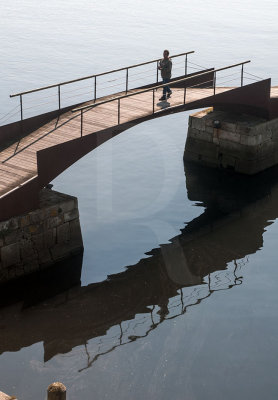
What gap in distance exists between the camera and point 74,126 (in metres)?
26.6

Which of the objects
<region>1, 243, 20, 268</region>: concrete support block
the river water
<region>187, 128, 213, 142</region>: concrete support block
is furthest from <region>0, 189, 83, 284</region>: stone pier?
<region>187, 128, 213, 142</region>: concrete support block

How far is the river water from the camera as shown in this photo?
1984 cm

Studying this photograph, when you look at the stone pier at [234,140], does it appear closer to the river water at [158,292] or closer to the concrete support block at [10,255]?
the river water at [158,292]

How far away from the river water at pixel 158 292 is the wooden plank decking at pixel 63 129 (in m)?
4.09

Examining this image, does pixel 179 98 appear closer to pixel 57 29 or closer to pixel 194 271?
pixel 194 271

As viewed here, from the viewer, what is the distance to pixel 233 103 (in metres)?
31.3

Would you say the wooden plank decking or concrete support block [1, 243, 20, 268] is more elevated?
the wooden plank decking

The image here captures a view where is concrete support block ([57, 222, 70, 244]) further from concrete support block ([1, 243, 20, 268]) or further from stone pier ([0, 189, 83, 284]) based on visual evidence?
concrete support block ([1, 243, 20, 268])

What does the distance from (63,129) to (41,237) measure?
14.5ft

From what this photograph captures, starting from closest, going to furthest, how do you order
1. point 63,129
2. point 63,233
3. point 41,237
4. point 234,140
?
point 41,237, point 63,233, point 63,129, point 234,140

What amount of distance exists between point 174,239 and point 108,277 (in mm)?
3960

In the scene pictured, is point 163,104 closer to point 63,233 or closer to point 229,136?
point 229,136

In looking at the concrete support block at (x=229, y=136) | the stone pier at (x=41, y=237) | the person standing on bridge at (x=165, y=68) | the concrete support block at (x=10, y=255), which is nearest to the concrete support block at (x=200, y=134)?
the concrete support block at (x=229, y=136)

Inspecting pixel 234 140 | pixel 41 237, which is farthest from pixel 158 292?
pixel 234 140
